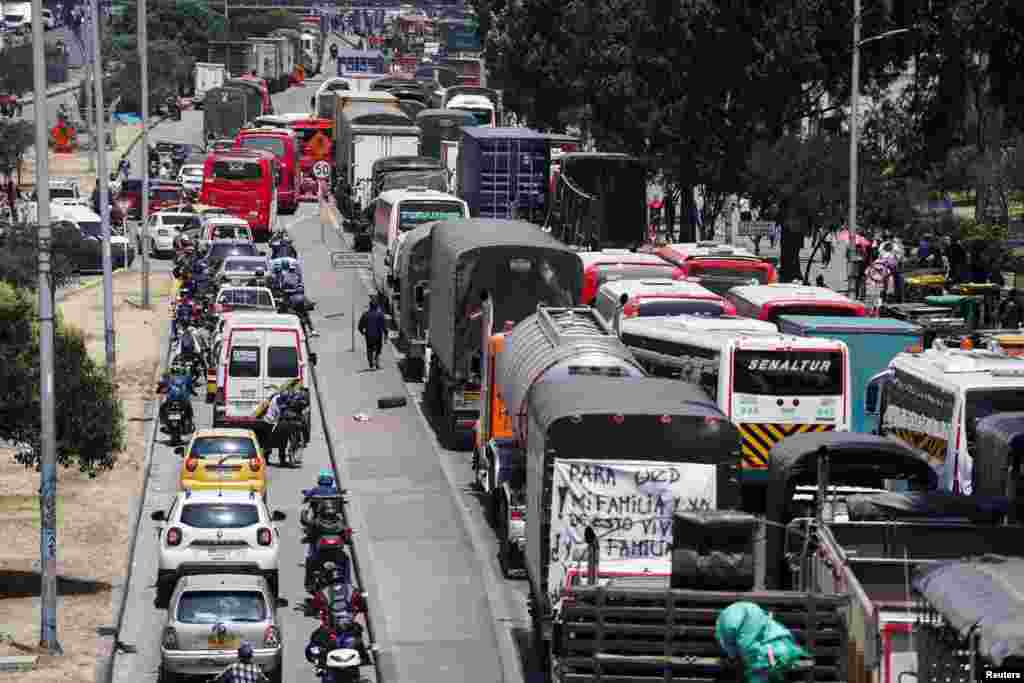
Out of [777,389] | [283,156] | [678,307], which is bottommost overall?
[777,389]

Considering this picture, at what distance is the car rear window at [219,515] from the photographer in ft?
88.2

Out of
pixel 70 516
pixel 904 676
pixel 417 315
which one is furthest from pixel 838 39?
pixel 904 676

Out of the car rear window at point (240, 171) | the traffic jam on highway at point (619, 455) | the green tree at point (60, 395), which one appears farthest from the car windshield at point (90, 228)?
the green tree at point (60, 395)

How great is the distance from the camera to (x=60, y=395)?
2941 centimetres

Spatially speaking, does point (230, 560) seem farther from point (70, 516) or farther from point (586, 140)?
point (586, 140)

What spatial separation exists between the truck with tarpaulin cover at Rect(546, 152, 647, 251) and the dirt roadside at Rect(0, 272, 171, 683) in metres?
13.0

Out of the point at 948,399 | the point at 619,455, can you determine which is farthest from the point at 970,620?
the point at 948,399

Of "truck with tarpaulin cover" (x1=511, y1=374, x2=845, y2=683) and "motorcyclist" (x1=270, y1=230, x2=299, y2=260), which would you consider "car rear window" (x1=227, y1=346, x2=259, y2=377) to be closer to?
"truck with tarpaulin cover" (x1=511, y1=374, x2=845, y2=683)

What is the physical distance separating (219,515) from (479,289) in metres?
10.0

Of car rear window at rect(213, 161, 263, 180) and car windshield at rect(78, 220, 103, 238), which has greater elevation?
car rear window at rect(213, 161, 263, 180)

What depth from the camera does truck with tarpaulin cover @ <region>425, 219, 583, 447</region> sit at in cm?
3588

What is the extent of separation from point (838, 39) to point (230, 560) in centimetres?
3399

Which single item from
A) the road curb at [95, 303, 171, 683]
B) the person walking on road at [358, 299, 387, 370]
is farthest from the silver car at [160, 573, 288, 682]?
the person walking on road at [358, 299, 387, 370]

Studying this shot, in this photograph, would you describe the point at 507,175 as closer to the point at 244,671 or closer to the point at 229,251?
the point at 229,251
